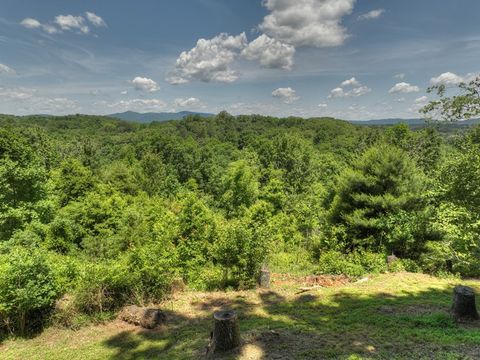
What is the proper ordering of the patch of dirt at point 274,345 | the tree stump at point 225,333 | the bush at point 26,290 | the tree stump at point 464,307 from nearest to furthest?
1. the patch of dirt at point 274,345
2. the tree stump at point 225,333
3. the tree stump at point 464,307
4. the bush at point 26,290

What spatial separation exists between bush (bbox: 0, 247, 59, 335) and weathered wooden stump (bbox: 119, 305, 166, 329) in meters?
1.87

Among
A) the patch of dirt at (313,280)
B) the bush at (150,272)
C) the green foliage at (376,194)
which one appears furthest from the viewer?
the green foliage at (376,194)

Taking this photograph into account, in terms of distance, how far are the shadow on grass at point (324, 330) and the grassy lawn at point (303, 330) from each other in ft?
0.05

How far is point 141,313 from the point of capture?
8.01 m

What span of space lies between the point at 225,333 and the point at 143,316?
126 inches

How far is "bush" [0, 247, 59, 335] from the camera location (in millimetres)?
7309

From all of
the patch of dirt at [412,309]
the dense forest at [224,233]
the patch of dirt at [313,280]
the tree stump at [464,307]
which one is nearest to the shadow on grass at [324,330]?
the patch of dirt at [412,309]

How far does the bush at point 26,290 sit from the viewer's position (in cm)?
731

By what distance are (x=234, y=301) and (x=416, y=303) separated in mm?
4813

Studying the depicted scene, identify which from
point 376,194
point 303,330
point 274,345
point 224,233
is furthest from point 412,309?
point 376,194

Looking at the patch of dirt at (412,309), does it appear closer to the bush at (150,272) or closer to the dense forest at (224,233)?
the dense forest at (224,233)

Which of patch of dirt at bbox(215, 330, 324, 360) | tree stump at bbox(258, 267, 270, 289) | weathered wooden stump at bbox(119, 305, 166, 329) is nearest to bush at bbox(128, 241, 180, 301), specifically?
weathered wooden stump at bbox(119, 305, 166, 329)

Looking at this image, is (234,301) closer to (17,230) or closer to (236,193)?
(17,230)

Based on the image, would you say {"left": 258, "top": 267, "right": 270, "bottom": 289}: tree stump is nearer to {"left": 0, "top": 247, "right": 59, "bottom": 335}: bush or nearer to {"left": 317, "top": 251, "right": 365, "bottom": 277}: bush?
→ {"left": 317, "top": 251, "right": 365, "bottom": 277}: bush
